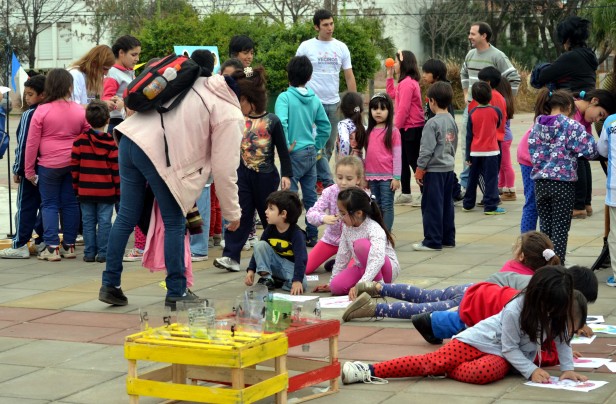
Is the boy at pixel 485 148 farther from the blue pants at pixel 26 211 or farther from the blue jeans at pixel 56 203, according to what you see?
the blue pants at pixel 26 211

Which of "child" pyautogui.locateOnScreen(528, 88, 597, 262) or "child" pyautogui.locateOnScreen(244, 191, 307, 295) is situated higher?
"child" pyautogui.locateOnScreen(528, 88, 597, 262)

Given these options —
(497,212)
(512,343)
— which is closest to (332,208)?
(512,343)

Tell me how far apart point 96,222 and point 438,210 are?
10.4ft

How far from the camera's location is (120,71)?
11.5 m

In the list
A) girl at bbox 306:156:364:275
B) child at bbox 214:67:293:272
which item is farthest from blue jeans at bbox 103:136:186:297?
child at bbox 214:67:293:272

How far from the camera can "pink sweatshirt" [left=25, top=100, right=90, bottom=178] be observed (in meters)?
10.3

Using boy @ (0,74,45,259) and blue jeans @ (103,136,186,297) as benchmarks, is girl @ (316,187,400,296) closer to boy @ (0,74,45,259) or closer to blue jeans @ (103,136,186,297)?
blue jeans @ (103,136,186,297)

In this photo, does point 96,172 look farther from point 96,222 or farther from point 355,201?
point 355,201

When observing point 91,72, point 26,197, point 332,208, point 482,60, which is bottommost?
point 26,197

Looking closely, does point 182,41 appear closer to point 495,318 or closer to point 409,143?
point 409,143

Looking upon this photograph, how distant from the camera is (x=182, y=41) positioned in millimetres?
30031

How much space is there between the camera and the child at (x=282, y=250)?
856cm

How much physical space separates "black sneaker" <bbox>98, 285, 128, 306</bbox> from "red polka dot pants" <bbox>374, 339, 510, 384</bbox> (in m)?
2.69

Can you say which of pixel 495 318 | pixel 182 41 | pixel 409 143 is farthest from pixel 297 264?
pixel 182 41
